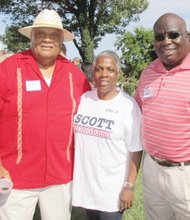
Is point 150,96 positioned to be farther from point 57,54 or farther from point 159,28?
point 57,54

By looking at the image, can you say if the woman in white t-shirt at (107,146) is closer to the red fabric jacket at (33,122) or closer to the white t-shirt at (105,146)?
the white t-shirt at (105,146)

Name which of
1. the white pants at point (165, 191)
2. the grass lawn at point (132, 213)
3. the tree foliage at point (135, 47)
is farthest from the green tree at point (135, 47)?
the white pants at point (165, 191)

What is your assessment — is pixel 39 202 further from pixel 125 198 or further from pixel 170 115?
pixel 170 115

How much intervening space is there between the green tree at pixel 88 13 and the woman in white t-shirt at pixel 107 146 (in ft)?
80.9

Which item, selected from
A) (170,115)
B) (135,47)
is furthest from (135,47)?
(170,115)

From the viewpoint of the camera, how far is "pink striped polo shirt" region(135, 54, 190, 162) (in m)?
2.93

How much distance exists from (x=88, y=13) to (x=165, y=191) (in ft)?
88.3

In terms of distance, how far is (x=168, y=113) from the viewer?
297 cm

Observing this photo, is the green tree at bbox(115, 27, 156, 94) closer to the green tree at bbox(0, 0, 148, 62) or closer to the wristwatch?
the green tree at bbox(0, 0, 148, 62)

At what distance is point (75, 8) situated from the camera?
29359 millimetres

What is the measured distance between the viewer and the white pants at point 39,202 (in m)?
3.19

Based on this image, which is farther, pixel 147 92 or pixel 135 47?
pixel 135 47

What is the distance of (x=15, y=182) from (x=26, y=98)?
2.17 ft

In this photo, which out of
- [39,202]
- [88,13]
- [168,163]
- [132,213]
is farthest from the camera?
[88,13]
